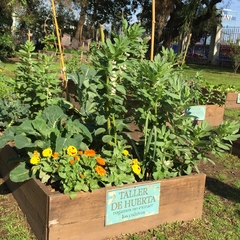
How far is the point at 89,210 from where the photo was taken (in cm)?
250

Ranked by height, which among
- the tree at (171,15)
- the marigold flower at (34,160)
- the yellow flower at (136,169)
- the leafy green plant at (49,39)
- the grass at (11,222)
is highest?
the tree at (171,15)

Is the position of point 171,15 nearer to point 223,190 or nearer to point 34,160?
point 223,190

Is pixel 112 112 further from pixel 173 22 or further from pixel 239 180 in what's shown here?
pixel 173 22

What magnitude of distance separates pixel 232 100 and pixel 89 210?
713 centimetres

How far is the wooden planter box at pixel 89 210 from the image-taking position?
7.90 ft

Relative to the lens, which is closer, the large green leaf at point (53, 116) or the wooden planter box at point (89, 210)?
the wooden planter box at point (89, 210)

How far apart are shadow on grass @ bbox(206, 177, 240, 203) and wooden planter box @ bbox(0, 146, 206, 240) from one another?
26.8 inches

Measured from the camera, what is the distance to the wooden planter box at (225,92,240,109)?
342 inches

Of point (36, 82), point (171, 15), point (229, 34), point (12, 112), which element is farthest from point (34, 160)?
point (229, 34)

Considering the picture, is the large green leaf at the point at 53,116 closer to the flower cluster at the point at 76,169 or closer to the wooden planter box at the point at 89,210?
the flower cluster at the point at 76,169

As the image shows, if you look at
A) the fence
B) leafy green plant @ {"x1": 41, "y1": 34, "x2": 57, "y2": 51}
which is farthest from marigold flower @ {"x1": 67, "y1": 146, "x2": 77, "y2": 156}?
the fence

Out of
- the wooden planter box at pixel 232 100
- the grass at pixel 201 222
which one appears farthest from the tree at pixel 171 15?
the grass at pixel 201 222

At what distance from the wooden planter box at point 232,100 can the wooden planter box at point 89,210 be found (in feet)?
20.2

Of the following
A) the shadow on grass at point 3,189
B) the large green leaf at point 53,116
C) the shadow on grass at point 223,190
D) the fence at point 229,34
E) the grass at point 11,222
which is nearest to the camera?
the grass at point 11,222
